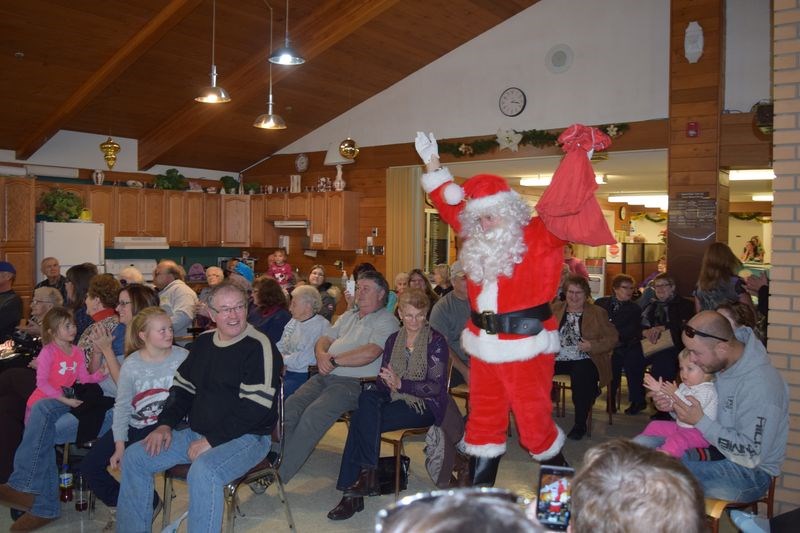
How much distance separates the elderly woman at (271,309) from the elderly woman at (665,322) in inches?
114

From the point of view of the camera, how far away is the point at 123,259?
29.2 feet

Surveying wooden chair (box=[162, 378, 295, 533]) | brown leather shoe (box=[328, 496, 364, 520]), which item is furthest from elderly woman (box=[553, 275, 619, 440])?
wooden chair (box=[162, 378, 295, 533])

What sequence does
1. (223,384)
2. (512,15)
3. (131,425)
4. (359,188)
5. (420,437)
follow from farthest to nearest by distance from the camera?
1. (359,188)
2. (512,15)
3. (420,437)
4. (131,425)
5. (223,384)

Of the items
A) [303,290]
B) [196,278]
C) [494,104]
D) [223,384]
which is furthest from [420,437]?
[196,278]

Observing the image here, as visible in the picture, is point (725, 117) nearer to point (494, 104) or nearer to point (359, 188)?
point (494, 104)

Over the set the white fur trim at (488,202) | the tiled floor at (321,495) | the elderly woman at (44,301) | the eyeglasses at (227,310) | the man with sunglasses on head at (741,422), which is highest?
the white fur trim at (488,202)

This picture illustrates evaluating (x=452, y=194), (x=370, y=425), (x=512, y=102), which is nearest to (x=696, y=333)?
(x=452, y=194)

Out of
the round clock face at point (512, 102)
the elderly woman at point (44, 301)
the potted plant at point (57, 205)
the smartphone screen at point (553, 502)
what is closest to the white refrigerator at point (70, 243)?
the potted plant at point (57, 205)

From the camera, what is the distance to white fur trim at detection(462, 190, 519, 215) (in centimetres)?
285

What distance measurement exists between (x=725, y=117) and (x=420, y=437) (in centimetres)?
422

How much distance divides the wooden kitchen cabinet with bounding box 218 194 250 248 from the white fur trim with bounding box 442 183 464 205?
7452mm

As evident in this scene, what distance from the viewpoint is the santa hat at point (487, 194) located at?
2852 mm

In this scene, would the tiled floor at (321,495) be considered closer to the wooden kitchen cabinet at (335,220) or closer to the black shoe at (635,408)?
the black shoe at (635,408)

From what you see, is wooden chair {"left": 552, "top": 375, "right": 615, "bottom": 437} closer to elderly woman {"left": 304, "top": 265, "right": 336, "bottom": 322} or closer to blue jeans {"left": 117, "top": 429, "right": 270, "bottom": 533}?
elderly woman {"left": 304, "top": 265, "right": 336, "bottom": 322}
